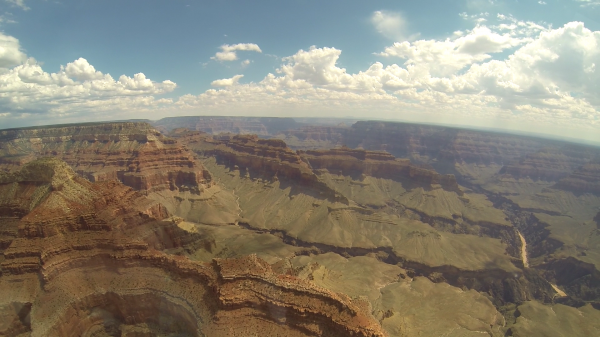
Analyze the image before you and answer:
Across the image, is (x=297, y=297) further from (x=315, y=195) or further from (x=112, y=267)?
(x=315, y=195)

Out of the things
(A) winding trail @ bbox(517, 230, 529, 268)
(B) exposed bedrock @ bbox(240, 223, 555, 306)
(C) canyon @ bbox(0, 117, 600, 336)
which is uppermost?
(C) canyon @ bbox(0, 117, 600, 336)

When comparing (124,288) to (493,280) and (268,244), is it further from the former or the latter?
(493,280)

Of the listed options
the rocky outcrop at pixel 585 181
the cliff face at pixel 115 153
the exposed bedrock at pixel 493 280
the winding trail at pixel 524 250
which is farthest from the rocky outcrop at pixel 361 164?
the rocky outcrop at pixel 585 181

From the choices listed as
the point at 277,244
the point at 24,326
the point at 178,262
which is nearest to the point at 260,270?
the point at 178,262

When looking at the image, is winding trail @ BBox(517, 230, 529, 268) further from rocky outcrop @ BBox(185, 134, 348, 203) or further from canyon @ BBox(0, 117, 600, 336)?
rocky outcrop @ BBox(185, 134, 348, 203)

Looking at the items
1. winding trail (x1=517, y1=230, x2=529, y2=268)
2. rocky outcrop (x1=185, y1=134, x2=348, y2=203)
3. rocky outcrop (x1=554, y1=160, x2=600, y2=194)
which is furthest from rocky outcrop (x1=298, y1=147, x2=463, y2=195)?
rocky outcrop (x1=554, y1=160, x2=600, y2=194)

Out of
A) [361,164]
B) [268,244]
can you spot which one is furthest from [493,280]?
[361,164]
